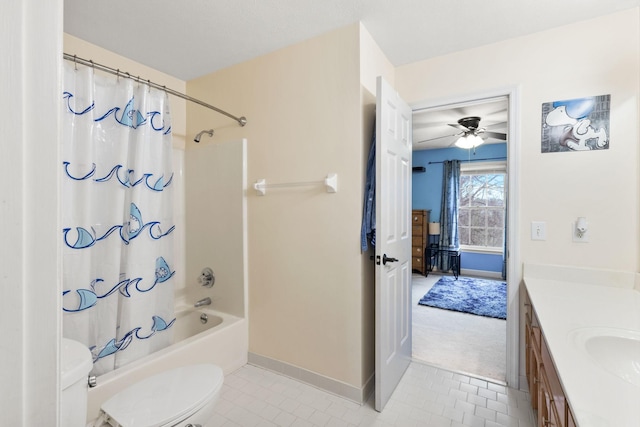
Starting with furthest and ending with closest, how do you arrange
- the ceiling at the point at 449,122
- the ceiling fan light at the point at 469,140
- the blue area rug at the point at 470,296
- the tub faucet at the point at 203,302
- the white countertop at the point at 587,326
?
the blue area rug at the point at 470,296 < the ceiling fan light at the point at 469,140 < the ceiling at the point at 449,122 < the tub faucet at the point at 203,302 < the white countertop at the point at 587,326

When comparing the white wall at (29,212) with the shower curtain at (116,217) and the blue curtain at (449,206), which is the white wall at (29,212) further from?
the blue curtain at (449,206)

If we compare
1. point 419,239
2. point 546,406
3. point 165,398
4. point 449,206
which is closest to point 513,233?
point 546,406

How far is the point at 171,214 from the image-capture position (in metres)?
2.15

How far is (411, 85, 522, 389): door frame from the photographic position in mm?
1965

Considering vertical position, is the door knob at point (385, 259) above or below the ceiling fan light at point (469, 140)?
below

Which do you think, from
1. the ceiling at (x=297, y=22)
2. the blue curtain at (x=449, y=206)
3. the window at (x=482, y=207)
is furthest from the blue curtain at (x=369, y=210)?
the window at (x=482, y=207)

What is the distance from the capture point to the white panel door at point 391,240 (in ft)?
5.81

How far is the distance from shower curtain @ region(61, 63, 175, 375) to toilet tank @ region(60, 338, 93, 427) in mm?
713

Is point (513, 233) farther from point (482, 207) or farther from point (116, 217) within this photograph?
point (482, 207)

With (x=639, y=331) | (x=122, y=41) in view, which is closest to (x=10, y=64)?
(x=639, y=331)

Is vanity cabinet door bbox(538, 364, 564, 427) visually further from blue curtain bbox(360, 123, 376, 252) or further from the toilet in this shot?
the toilet

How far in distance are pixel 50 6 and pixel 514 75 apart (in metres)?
2.35

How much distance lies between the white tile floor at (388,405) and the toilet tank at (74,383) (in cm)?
82

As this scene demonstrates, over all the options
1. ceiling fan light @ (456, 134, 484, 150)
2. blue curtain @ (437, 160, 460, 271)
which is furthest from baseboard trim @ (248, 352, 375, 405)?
blue curtain @ (437, 160, 460, 271)
